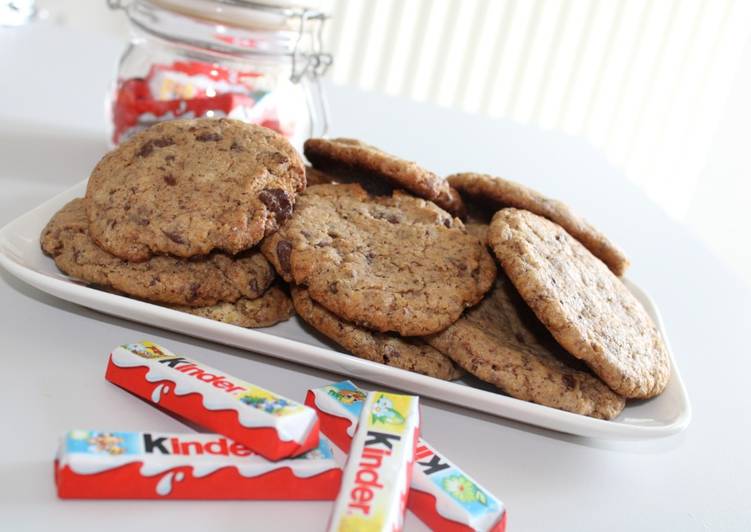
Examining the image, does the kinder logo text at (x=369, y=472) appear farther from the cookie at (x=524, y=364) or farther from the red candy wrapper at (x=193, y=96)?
the red candy wrapper at (x=193, y=96)

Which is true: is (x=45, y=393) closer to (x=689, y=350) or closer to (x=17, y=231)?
(x=17, y=231)

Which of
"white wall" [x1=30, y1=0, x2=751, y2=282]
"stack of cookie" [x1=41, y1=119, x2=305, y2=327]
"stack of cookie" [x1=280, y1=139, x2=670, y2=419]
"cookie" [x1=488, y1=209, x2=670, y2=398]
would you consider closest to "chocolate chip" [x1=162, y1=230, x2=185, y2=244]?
"stack of cookie" [x1=41, y1=119, x2=305, y2=327]

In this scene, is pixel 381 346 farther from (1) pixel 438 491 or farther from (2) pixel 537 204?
(2) pixel 537 204

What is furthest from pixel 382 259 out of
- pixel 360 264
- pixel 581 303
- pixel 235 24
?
pixel 235 24

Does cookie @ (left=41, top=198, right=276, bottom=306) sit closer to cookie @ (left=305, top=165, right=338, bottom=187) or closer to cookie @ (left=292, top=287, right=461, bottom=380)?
cookie @ (left=292, top=287, right=461, bottom=380)

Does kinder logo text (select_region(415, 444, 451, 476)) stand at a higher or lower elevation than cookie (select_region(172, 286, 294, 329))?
lower
